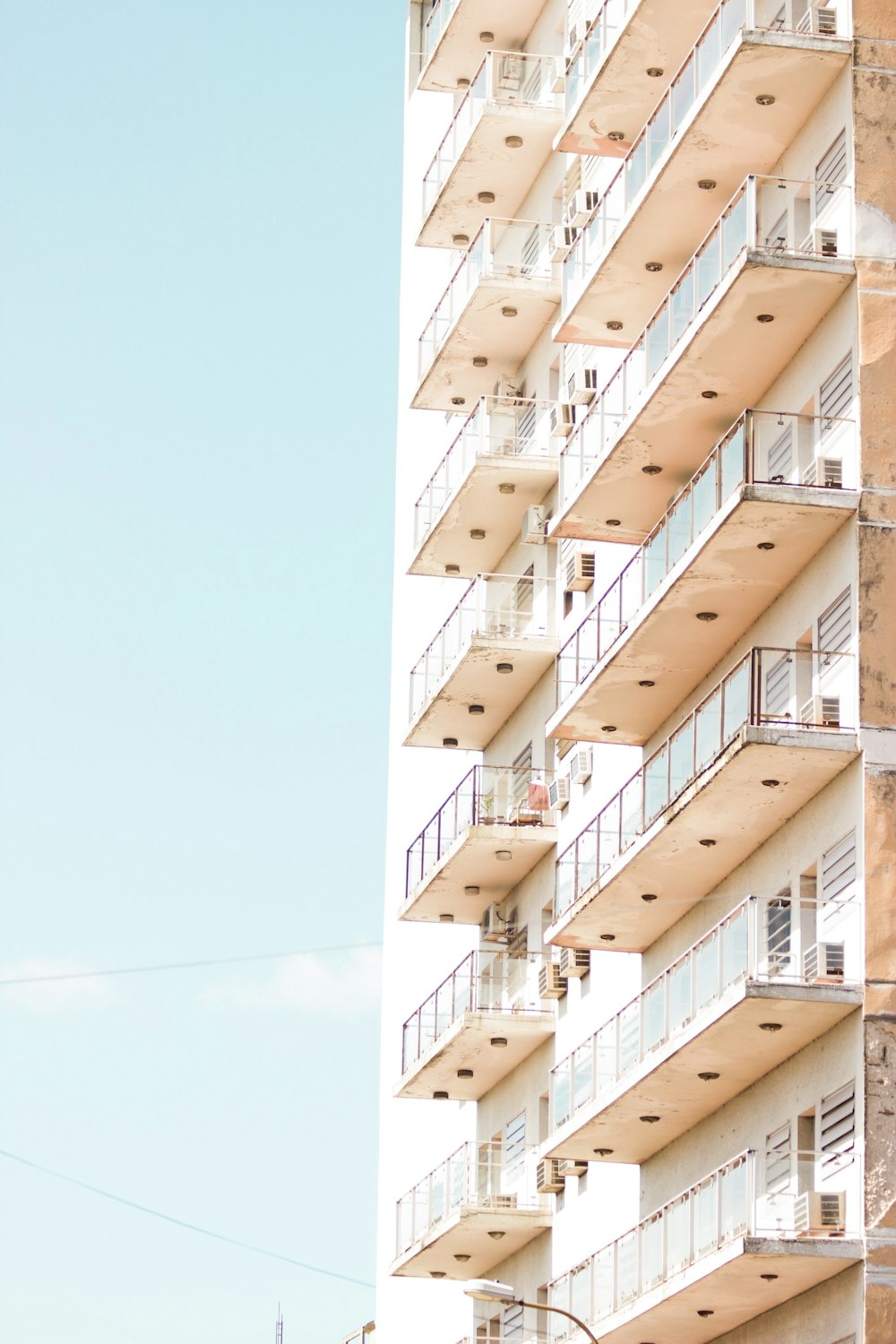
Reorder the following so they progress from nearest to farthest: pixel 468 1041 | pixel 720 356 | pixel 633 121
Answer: pixel 720 356 → pixel 633 121 → pixel 468 1041

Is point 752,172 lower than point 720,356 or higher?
higher

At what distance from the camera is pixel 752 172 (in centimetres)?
3953

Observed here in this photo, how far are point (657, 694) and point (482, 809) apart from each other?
9.49 meters

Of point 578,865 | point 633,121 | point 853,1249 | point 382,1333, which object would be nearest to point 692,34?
point 633,121

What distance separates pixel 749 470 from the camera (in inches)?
1426

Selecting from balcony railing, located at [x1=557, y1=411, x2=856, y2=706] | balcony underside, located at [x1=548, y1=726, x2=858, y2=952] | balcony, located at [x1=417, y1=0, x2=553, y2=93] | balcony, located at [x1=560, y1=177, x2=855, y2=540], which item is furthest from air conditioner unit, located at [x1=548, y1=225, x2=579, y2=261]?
balcony underside, located at [x1=548, y1=726, x2=858, y2=952]

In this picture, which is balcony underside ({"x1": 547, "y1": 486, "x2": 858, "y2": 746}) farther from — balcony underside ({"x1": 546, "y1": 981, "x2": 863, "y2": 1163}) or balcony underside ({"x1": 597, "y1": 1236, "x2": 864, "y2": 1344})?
balcony underside ({"x1": 597, "y1": 1236, "x2": 864, "y2": 1344})

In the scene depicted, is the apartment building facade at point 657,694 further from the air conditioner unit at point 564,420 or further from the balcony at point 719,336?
the air conditioner unit at point 564,420

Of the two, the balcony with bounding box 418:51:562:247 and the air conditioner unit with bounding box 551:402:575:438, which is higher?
the balcony with bounding box 418:51:562:247

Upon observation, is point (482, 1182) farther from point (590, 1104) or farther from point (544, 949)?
point (590, 1104)

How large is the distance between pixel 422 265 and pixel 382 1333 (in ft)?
70.6

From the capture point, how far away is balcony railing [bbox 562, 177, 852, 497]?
120 ft

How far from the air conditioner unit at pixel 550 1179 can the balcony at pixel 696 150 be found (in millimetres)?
12827

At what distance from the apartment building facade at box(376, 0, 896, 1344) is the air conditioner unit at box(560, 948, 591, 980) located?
0.24 m
